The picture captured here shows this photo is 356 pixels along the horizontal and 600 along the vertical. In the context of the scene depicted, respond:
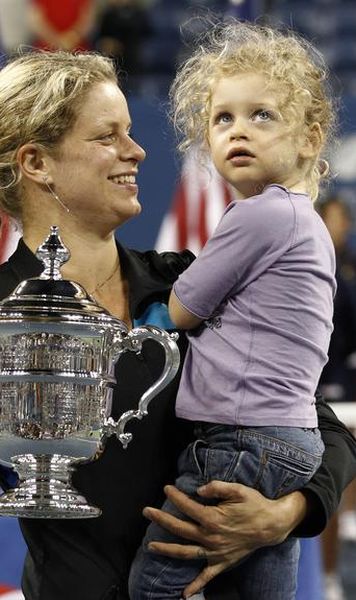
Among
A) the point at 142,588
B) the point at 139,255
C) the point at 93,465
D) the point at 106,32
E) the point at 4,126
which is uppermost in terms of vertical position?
the point at 106,32

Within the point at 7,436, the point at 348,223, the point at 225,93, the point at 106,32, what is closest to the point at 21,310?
the point at 7,436

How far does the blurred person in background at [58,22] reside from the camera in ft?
21.1

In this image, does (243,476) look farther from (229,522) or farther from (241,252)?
(241,252)

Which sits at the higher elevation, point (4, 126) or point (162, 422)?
point (4, 126)

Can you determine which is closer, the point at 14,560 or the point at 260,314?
the point at 260,314

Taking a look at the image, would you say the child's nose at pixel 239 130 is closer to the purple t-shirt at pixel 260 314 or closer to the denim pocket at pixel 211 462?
the purple t-shirt at pixel 260 314

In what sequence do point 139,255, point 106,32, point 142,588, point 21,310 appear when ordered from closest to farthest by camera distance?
point 21,310, point 142,588, point 139,255, point 106,32

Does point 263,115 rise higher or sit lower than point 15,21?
lower

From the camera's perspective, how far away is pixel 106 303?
2.12 m

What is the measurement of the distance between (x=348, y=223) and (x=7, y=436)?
14.0ft

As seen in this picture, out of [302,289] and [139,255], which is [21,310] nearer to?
[302,289]

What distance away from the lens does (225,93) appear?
1987mm

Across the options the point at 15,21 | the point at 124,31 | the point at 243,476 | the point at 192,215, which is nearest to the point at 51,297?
the point at 243,476

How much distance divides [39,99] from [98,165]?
4.8 inches
